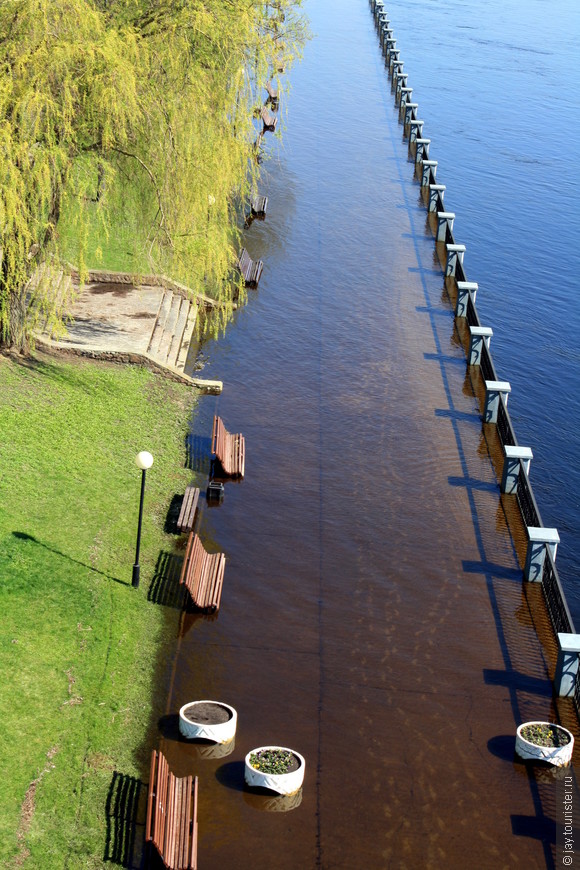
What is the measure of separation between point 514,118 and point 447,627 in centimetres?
4641

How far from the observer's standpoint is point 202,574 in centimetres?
1838

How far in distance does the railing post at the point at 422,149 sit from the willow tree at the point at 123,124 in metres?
21.7

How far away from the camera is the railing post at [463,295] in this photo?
31.4 m

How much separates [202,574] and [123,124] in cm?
986

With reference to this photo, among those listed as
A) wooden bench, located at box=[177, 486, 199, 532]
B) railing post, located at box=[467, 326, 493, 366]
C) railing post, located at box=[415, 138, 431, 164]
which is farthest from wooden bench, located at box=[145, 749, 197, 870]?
railing post, located at box=[415, 138, 431, 164]

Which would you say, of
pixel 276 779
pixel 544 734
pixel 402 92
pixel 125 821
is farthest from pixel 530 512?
pixel 402 92

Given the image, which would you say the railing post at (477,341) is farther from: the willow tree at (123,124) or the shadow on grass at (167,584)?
the shadow on grass at (167,584)

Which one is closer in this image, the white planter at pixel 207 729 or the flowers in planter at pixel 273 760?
the flowers in planter at pixel 273 760

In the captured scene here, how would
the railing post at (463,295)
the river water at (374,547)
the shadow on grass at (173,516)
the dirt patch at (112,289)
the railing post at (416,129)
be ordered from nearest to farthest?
the river water at (374,547) < the shadow on grass at (173,516) < the dirt patch at (112,289) < the railing post at (463,295) < the railing post at (416,129)

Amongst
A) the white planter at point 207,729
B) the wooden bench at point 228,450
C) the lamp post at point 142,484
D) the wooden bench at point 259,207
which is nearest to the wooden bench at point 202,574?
the lamp post at point 142,484

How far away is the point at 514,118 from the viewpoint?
5859 centimetres

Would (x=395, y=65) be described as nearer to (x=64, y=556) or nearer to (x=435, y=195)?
(x=435, y=195)

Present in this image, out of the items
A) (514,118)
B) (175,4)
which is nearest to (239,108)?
(175,4)

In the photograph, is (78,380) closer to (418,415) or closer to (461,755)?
(418,415)
